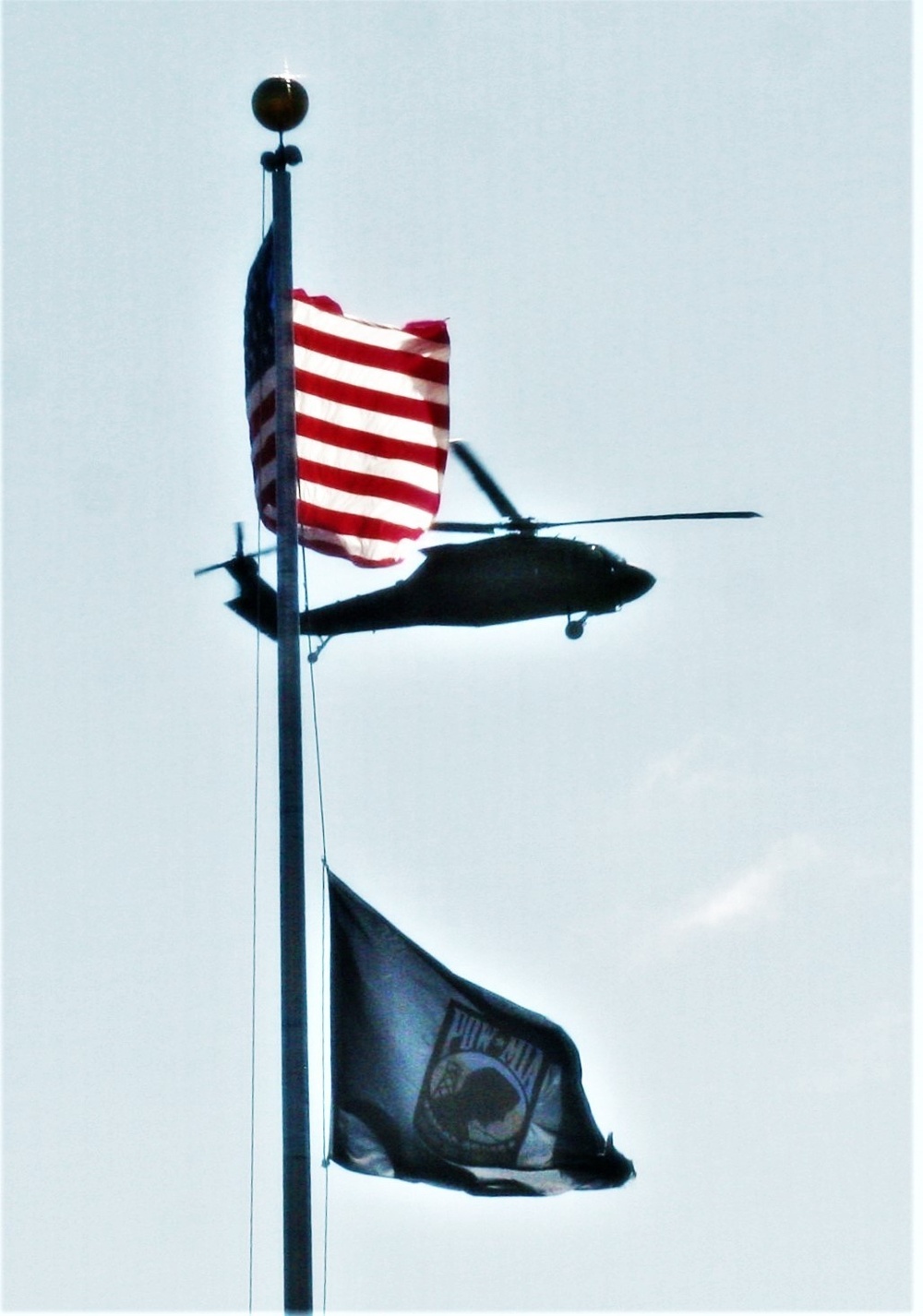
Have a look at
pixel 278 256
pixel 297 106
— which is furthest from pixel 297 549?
pixel 297 106

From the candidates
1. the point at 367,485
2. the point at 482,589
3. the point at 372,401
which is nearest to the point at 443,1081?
the point at 482,589

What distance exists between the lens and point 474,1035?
12258mm

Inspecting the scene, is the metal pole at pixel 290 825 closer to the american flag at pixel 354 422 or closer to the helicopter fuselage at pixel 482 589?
the american flag at pixel 354 422

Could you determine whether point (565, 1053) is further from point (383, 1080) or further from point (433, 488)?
point (433, 488)

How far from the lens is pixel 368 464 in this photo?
13.8 metres

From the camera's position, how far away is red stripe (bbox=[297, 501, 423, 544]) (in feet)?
43.9

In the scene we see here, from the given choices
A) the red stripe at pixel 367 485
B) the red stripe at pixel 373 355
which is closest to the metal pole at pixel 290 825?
the red stripe at pixel 373 355

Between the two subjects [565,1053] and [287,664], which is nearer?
[287,664]

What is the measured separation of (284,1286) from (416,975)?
7.81 ft

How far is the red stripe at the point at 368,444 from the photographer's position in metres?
13.5

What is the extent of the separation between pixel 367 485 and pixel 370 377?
66 centimetres

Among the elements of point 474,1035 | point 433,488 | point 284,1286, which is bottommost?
point 284,1286

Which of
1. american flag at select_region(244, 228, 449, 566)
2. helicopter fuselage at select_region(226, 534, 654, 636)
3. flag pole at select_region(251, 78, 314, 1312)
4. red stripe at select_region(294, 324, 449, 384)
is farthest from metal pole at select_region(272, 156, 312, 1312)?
helicopter fuselage at select_region(226, 534, 654, 636)

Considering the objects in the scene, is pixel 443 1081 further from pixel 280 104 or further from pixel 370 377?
pixel 280 104
